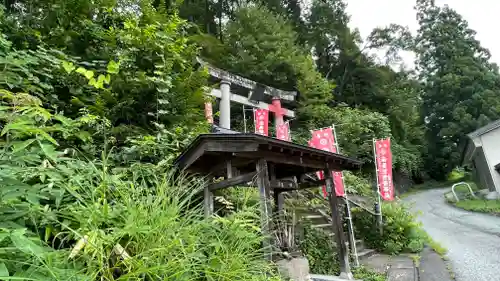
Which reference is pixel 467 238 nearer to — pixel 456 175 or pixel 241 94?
pixel 241 94

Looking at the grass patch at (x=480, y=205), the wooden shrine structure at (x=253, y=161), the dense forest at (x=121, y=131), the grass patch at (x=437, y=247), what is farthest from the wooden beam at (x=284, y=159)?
the grass patch at (x=480, y=205)

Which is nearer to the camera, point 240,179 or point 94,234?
point 94,234

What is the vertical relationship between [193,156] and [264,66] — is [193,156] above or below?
below

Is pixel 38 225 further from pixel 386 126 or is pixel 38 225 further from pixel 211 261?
pixel 386 126

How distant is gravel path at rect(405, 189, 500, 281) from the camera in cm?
669

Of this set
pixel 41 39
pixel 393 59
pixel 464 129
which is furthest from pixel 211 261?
pixel 464 129

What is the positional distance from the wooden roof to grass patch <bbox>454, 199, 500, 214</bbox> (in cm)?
1208

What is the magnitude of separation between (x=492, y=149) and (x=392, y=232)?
11.8 metres

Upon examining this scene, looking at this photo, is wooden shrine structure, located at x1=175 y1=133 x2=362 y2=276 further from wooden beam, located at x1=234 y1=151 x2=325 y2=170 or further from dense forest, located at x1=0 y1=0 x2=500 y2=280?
dense forest, located at x1=0 y1=0 x2=500 y2=280

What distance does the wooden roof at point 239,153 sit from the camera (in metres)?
4.28

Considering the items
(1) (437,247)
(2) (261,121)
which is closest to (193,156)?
(2) (261,121)

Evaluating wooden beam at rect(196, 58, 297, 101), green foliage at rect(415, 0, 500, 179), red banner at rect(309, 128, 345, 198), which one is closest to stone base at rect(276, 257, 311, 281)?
red banner at rect(309, 128, 345, 198)

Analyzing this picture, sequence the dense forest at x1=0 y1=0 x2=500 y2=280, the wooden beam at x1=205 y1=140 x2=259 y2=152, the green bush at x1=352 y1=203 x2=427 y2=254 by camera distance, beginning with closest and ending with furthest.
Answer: the dense forest at x1=0 y1=0 x2=500 y2=280 < the wooden beam at x1=205 y1=140 x2=259 y2=152 < the green bush at x1=352 y1=203 x2=427 y2=254

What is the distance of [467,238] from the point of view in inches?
385
